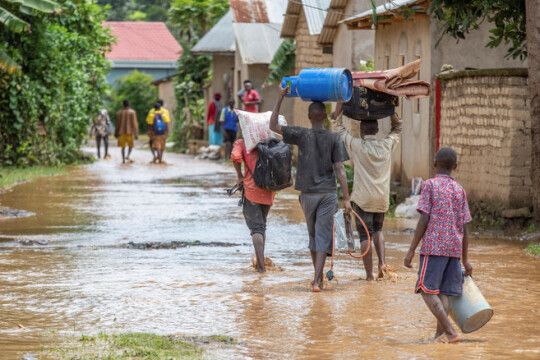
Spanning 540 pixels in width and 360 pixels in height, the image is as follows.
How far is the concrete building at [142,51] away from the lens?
5466cm

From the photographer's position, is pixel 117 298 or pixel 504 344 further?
pixel 117 298

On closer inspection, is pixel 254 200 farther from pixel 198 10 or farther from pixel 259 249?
pixel 198 10

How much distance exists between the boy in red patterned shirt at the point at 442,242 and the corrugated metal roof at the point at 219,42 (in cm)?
2780

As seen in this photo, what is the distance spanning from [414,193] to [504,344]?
8.77 metres

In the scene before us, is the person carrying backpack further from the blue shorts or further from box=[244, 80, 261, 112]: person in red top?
the blue shorts

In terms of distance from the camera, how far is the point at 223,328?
6715 millimetres

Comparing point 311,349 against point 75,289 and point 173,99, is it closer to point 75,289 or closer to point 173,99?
point 75,289

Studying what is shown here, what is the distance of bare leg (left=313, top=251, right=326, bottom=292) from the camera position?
26.6 feet

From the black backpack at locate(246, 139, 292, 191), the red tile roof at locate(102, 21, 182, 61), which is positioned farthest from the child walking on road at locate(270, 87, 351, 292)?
the red tile roof at locate(102, 21, 182, 61)

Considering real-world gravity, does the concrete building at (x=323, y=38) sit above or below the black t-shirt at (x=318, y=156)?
above

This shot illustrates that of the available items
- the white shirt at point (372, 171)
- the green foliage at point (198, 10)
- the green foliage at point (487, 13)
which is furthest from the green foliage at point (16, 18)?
the green foliage at point (198, 10)

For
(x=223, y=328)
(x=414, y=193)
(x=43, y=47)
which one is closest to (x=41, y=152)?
(x=43, y=47)

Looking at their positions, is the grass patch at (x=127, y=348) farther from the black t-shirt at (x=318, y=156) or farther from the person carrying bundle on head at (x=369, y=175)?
the person carrying bundle on head at (x=369, y=175)

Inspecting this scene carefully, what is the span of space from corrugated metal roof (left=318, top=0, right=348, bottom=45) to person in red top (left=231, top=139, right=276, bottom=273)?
12243 millimetres
